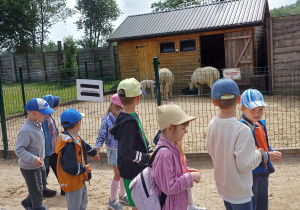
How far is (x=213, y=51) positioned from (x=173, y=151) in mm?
20556

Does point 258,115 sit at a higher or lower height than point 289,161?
higher

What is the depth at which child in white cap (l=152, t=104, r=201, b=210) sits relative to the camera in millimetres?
2256

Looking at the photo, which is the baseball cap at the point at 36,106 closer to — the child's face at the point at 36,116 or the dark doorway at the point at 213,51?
the child's face at the point at 36,116

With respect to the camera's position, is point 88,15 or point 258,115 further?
point 88,15

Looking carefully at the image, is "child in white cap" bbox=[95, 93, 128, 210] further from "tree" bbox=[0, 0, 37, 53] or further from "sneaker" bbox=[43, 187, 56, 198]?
"tree" bbox=[0, 0, 37, 53]

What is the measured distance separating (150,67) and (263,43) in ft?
19.5

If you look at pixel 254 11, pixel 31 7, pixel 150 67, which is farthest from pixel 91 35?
pixel 254 11

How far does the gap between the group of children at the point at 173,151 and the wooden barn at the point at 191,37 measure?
36.0 feet

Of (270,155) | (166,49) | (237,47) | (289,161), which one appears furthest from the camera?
(166,49)

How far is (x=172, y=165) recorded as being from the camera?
2283 millimetres

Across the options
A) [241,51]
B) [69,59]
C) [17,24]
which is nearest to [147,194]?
[241,51]

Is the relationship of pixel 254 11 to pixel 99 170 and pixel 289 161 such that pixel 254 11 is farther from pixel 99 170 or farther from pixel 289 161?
pixel 99 170

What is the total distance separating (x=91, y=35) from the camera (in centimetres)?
4694

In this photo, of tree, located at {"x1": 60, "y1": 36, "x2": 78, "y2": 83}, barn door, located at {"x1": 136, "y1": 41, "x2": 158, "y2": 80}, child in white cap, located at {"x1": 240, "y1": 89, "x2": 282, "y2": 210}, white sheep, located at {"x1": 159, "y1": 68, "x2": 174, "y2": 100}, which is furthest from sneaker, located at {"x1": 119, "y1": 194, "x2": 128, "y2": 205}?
tree, located at {"x1": 60, "y1": 36, "x2": 78, "y2": 83}
